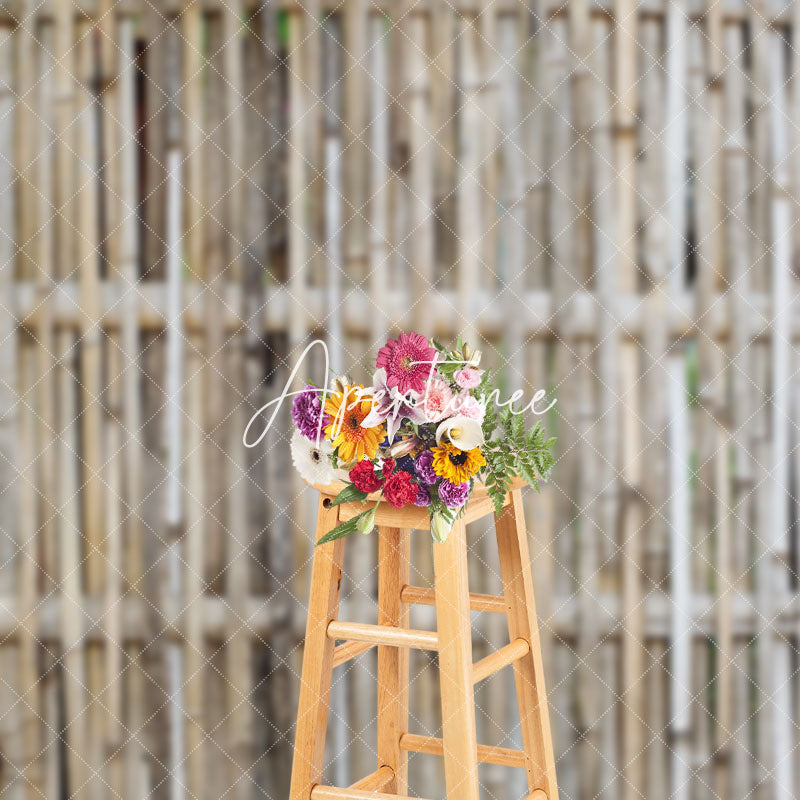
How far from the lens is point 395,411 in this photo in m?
1.12

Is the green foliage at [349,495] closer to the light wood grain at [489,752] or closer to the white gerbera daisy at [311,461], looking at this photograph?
the white gerbera daisy at [311,461]

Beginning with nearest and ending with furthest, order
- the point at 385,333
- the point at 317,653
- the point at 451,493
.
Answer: the point at 451,493
the point at 317,653
the point at 385,333

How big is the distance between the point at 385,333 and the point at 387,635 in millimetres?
623

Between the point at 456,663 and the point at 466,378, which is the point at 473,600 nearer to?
the point at 456,663

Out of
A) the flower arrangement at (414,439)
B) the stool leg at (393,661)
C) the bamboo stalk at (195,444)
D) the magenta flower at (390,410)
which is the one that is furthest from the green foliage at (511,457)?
the bamboo stalk at (195,444)

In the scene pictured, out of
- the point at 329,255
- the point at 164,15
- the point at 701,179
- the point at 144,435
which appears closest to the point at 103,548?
the point at 144,435

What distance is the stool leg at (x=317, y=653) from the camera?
1.20 meters

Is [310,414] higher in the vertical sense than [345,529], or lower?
higher

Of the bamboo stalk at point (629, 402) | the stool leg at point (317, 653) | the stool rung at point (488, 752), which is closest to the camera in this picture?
the stool leg at point (317, 653)

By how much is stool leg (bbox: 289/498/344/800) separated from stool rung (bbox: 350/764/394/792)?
0.14 metres

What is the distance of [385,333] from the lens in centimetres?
161

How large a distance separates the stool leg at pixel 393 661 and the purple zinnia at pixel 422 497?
200mm

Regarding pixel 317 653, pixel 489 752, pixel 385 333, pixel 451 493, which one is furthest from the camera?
pixel 385 333

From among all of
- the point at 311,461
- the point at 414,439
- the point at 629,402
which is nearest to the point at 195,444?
the point at 311,461
